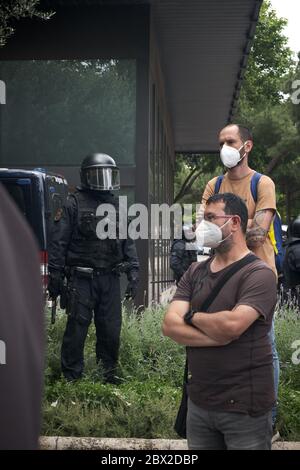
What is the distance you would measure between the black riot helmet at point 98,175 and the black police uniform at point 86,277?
81 millimetres

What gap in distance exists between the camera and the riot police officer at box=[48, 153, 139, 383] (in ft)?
21.3

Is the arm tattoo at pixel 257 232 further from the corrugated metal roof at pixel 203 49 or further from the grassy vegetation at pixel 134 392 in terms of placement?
the corrugated metal roof at pixel 203 49

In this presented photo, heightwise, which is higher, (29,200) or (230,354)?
(29,200)

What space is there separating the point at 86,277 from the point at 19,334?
5.45 metres

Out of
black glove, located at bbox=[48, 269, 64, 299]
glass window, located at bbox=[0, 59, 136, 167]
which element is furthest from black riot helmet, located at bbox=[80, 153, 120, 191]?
glass window, located at bbox=[0, 59, 136, 167]

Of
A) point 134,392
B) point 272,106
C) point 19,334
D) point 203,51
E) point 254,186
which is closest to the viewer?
point 19,334

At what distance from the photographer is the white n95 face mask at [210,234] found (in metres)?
3.69

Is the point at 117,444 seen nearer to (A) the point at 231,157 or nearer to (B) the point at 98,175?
(A) the point at 231,157

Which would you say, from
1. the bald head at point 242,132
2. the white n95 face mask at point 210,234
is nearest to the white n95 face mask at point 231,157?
the bald head at point 242,132

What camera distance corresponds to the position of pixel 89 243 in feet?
21.6

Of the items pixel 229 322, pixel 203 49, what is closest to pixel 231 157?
pixel 229 322

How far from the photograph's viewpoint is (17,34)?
11.7 metres

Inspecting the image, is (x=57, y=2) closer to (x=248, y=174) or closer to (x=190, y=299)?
(x=248, y=174)

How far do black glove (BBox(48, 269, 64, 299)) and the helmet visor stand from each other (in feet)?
2.71
